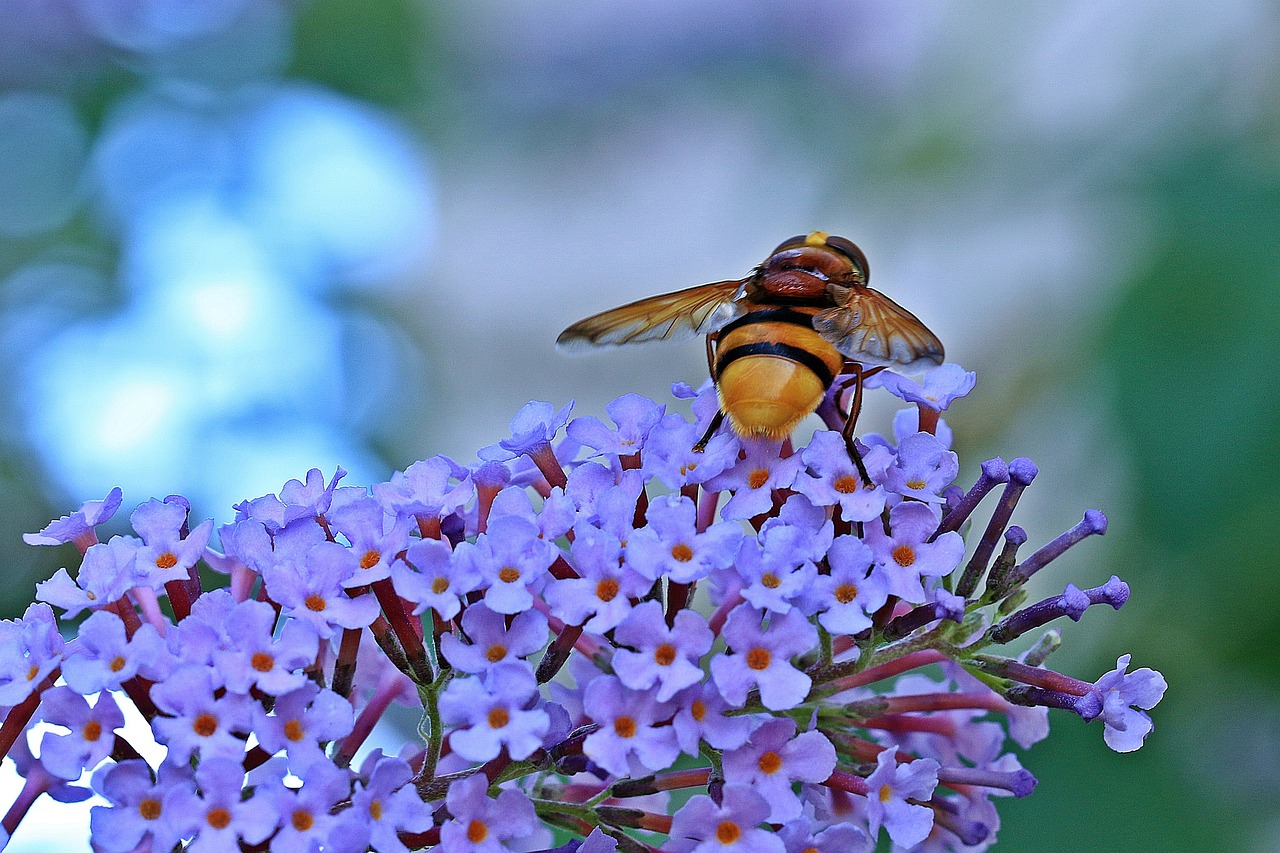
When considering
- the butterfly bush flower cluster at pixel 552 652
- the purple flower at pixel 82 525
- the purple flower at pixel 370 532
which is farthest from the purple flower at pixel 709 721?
the purple flower at pixel 82 525

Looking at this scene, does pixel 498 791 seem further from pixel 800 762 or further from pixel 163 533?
pixel 163 533

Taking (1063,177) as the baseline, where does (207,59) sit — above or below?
above

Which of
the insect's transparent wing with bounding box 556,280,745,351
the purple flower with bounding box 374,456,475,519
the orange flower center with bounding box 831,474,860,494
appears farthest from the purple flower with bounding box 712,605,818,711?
the insect's transparent wing with bounding box 556,280,745,351

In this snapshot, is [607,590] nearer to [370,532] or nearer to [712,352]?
[370,532]

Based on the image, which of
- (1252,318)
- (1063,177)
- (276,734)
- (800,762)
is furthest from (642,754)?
(1063,177)

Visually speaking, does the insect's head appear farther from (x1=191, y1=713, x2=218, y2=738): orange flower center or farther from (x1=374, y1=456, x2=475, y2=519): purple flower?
(x1=191, y1=713, x2=218, y2=738): orange flower center

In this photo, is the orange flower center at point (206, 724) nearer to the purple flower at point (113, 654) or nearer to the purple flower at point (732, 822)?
the purple flower at point (113, 654)
